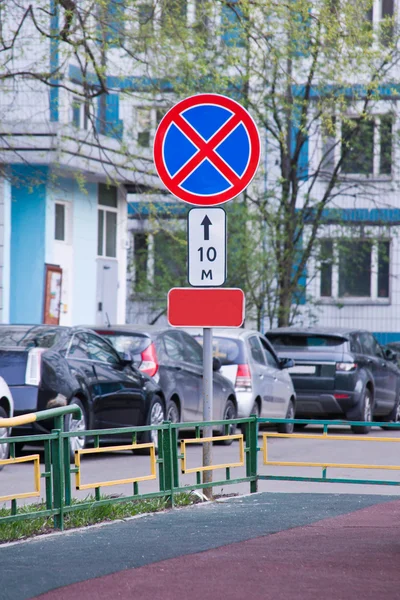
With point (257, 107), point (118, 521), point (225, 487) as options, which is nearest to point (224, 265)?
point (118, 521)

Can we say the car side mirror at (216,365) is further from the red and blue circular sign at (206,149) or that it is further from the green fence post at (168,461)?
the red and blue circular sign at (206,149)

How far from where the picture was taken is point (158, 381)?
652 inches

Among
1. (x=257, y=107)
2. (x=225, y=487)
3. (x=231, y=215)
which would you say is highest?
(x=257, y=107)

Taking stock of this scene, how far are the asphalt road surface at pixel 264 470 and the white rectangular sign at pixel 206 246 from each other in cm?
139

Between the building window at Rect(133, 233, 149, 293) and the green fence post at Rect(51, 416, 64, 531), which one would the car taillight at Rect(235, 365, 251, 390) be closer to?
the green fence post at Rect(51, 416, 64, 531)

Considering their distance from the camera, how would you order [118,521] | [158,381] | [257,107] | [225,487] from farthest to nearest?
1. [257,107]
2. [158,381]
3. [225,487]
4. [118,521]

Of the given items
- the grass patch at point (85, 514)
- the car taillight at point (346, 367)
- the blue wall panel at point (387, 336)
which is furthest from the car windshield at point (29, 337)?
the blue wall panel at point (387, 336)

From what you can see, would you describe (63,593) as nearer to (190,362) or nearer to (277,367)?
(190,362)

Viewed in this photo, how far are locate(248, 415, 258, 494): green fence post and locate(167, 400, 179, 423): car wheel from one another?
5.41m

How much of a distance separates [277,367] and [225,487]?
8175 millimetres

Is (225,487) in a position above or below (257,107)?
below

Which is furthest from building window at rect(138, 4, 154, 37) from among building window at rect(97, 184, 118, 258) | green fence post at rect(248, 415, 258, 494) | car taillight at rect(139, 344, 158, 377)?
building window at rect(97, 184, 118, 258)

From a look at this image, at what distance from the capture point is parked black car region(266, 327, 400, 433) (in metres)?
20.8

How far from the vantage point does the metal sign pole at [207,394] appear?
978 cm
